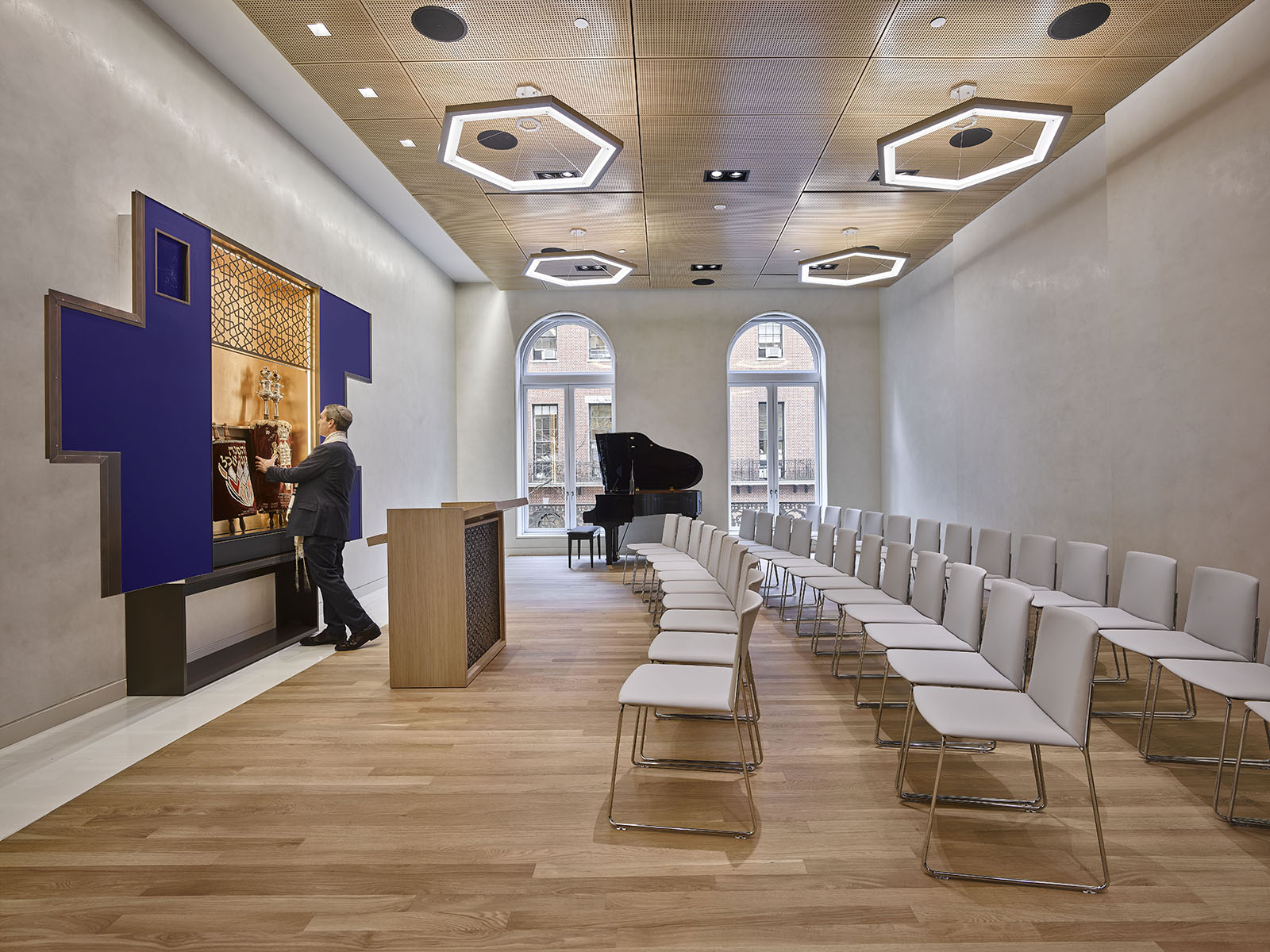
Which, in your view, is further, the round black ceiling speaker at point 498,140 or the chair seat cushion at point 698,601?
the round black ceiling speaker at point 498,140

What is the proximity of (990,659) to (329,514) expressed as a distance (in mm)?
4263

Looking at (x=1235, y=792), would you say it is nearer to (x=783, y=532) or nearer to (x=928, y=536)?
(x=928, y=536)

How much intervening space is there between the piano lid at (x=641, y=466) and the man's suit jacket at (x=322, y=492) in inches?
148

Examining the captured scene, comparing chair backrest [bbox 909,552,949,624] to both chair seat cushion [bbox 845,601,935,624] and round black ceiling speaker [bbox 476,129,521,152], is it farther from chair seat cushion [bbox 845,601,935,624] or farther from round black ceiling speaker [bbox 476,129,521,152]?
round black ceiling speaker [bbox 476,129,521,152]

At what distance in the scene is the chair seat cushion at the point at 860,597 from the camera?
423 cm

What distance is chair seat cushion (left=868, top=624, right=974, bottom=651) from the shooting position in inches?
128

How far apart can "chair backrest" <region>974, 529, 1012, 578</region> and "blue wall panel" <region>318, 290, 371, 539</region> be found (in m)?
4.98

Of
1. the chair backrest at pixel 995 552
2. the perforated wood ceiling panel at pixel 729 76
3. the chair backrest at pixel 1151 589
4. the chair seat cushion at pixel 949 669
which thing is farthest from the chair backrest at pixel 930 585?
the perforated wood ceiling panel at pixel 729 76

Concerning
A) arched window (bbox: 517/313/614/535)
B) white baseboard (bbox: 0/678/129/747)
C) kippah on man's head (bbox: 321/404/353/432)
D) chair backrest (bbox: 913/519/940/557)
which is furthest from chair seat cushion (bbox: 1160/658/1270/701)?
arched window (bbox: 517/313/614/535)

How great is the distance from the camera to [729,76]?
429 centimetres

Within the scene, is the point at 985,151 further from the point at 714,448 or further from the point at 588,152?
the point at 714,448

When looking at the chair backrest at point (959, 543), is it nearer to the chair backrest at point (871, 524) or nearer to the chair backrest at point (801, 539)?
the chair backrest at point (871, 524)

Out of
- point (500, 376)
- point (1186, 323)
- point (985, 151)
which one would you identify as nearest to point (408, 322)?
point (500, 376)

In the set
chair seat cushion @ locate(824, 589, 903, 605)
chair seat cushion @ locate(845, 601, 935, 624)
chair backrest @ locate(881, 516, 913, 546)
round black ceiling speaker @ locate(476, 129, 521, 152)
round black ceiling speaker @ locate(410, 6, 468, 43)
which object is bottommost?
chair seat cushion @ locate(845, 601, 935, 624)
